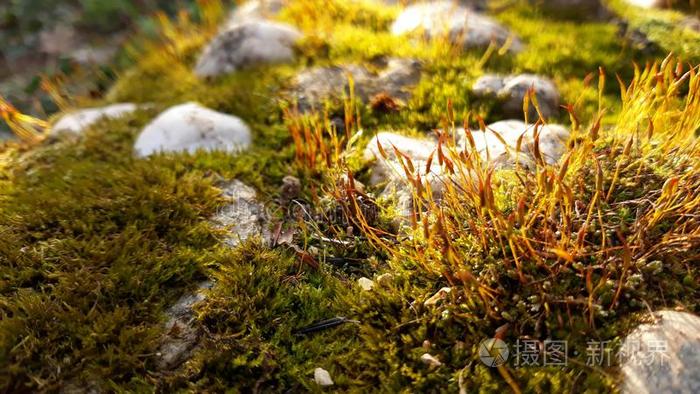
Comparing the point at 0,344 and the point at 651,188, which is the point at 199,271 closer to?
the point at 0,344

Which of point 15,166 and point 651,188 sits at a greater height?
point 651,188

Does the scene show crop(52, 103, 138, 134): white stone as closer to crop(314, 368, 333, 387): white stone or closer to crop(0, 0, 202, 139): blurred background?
crop(0, 0, 202, 139): blurred background

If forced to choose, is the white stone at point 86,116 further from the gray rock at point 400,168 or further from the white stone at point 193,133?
the gray rock at point 400,168

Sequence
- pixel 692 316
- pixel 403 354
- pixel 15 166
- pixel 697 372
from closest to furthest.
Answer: pixel 697 372
pixel 692 316
pixel 403 354
pixel 15 166

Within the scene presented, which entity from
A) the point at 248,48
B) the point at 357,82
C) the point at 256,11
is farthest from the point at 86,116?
the point at 256,11

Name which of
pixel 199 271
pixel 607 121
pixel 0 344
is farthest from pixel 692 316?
pixel 0 344

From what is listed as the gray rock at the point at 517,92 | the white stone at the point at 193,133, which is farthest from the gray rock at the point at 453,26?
the white stone at the point at 193,133
